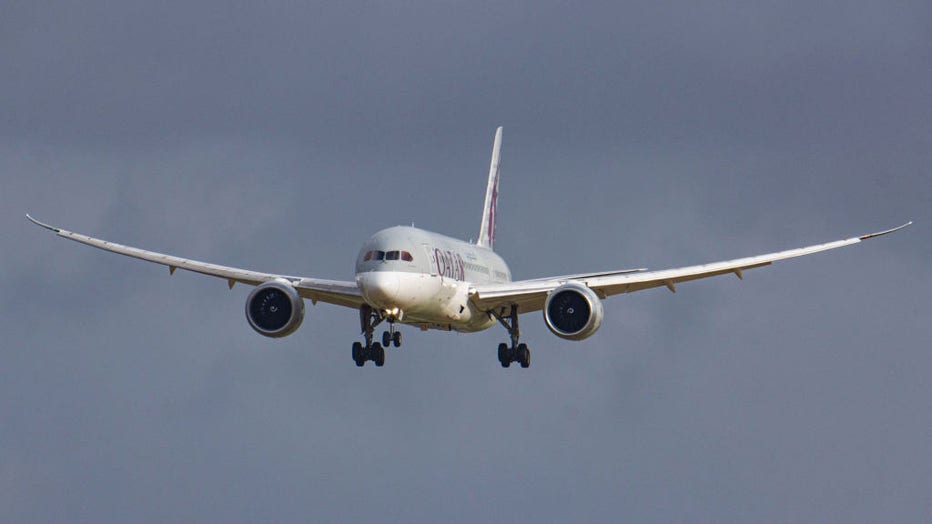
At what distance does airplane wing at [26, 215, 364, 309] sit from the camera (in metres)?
70.4

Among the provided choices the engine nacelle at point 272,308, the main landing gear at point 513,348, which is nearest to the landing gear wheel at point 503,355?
the main landing gear at point 513,348

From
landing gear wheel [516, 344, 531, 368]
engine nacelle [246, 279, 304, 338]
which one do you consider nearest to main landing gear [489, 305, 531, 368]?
landing gear wheel [516, 344, 531, 368]

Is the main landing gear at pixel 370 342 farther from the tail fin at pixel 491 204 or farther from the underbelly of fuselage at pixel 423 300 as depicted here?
the tail fin at pixel 491 204

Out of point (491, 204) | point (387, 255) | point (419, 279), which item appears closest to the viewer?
point (387, 255)

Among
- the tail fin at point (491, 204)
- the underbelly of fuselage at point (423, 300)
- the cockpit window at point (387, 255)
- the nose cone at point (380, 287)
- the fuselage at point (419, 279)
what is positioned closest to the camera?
the nose cone at point (380, 287)

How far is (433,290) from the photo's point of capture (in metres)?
68.4

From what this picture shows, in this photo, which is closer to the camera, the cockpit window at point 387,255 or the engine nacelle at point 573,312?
the cockpit window at point 387,255

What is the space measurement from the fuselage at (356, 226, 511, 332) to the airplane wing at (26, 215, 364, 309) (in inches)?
108

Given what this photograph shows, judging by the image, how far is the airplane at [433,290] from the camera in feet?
218

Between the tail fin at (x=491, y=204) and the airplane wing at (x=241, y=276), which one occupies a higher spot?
the tail fin at (x=491, y=204)

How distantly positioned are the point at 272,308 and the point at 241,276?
503cm

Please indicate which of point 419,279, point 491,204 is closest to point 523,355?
point 419,279

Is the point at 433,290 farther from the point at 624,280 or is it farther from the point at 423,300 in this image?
the point at 624,280

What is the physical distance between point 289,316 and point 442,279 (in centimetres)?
647
